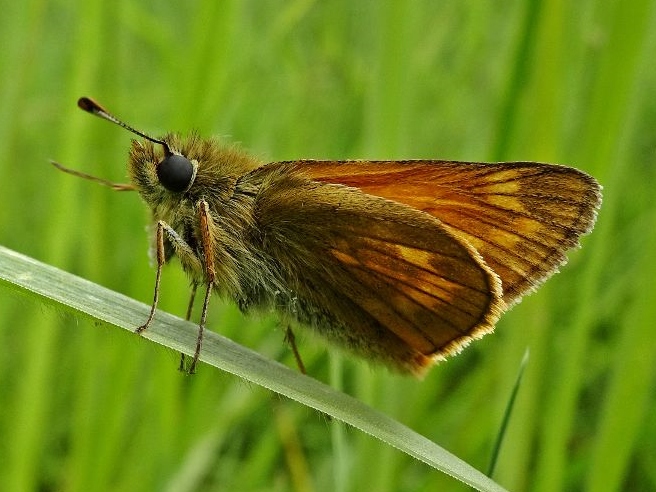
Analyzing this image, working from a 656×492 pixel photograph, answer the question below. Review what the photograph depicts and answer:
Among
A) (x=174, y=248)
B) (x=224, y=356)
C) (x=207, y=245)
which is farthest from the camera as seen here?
(x=174, y=248)

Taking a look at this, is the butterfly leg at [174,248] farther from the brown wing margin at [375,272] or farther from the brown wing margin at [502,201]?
the brown wing margin at [502,201]

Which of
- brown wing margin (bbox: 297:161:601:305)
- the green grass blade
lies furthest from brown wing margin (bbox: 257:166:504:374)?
the green grass blade

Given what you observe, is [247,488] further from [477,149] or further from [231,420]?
[477,149]

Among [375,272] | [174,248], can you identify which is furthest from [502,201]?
[174,248]

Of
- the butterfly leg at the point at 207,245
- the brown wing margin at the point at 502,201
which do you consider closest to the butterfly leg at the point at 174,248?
the butterfly leg at the point at 207,245

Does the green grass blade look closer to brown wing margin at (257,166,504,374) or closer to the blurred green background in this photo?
the blurred green background

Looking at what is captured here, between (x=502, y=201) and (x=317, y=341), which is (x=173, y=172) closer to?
(x=317, y=341)

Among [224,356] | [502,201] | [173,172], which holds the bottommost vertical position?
[224,356]
